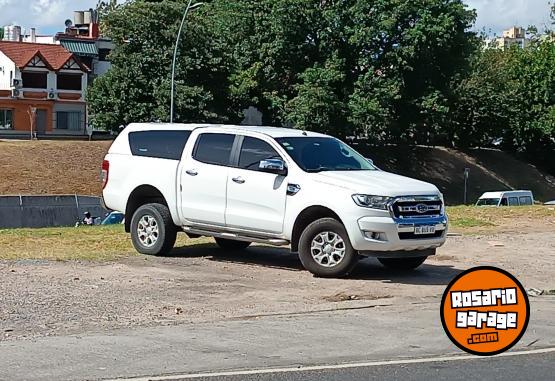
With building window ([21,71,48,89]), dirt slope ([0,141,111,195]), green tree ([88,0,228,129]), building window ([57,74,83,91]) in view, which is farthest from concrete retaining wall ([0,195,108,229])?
building window ([57,74,83,91])

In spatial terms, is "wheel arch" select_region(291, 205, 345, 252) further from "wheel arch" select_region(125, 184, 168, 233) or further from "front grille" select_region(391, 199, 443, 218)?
"wheel arch" select_region(125, 184, 168, 233)

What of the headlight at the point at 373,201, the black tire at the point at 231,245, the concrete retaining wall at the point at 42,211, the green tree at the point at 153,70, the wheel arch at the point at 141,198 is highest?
the green tree at the point at 153,70

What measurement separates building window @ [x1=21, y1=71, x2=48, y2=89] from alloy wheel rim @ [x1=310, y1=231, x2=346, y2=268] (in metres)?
63.8

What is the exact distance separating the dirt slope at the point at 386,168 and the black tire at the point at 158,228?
33.9 meters

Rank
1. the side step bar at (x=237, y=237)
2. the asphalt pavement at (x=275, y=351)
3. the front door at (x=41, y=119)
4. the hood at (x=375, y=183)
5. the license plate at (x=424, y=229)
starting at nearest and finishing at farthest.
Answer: the asphalt pavement at (x=275, y=351)
the hood at (x=375, y=183)
the license plate at (x=424, y=229)
the side step bar at (x=237, y=237)
the front door at (x=41, y=119)

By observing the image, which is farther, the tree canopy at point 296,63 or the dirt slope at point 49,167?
the tree canopy at point 296,63

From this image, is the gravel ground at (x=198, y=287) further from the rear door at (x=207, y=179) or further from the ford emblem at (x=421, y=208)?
the ford emblem at (x=421, y=208)

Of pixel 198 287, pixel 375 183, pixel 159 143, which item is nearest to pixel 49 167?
pixel 159 143

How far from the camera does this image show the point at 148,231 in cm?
1456

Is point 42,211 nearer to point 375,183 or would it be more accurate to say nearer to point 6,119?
point 375,183

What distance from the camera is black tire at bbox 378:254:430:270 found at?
13896mm

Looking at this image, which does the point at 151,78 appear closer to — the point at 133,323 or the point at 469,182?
the point at 469,182

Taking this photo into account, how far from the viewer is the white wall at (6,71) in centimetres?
7238

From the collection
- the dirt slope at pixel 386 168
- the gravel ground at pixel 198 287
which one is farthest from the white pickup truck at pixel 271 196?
the dirt slope at pixel 386 168
